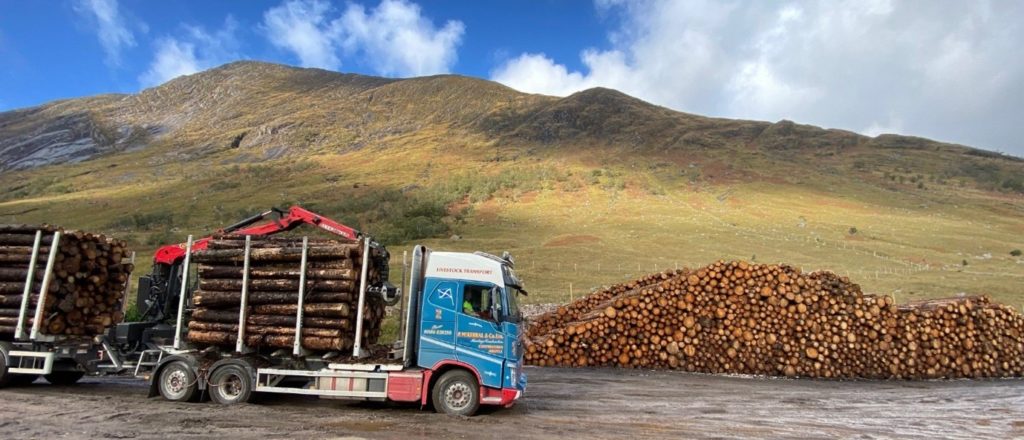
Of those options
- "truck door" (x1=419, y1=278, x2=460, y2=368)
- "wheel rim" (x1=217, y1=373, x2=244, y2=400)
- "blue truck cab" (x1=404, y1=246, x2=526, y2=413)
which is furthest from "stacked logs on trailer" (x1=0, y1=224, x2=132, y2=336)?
"truck door" (x1=419, y1=278, x2=460, y2=368)

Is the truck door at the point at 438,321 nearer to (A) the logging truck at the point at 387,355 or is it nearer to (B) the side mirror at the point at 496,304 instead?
(A) the logging truck at the point at 387,355

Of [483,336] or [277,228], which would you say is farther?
[277,228]

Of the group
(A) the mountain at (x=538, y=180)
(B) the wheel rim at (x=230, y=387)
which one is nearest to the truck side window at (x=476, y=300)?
(B) the wheel rim at (x=230, y=387)

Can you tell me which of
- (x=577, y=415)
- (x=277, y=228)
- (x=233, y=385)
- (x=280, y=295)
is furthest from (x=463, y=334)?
(x=277, y=228)

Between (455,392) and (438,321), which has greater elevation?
(438,321)

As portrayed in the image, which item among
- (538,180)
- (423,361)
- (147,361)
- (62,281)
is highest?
(538,180)

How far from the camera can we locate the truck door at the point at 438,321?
31.7 ft

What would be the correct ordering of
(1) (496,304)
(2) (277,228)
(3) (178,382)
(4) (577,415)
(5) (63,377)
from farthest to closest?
(5) (63,377) < (2) (277,228) < (3) (178,382) < (4) (577,415) < (1) (496,304)

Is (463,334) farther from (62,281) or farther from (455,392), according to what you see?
(62,281)

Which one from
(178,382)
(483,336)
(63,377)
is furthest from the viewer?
(63,377)

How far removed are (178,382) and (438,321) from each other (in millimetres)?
4772

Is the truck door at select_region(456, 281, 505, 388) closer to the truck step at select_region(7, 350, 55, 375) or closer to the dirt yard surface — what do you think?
the dirt yard surface

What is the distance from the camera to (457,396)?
9.68 m

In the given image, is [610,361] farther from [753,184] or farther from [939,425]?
[753,184]
